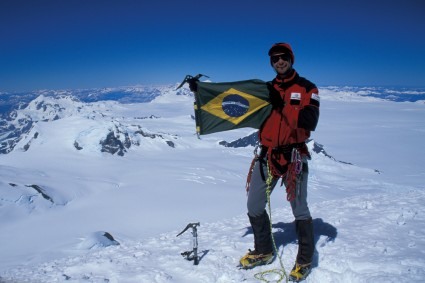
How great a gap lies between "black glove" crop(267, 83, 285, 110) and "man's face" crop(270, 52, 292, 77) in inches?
11.8

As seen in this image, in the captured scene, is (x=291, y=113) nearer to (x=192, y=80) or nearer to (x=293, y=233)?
(x=192, y=80)

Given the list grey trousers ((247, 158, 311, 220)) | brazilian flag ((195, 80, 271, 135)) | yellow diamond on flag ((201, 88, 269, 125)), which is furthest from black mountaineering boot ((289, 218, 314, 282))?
yellow diamond on flag ((201, 88, 269, 125))

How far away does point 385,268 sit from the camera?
5699 mm

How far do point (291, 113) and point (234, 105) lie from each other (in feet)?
4.25

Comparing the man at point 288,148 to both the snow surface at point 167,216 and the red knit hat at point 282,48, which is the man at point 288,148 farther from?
the snow surface at point 167,216

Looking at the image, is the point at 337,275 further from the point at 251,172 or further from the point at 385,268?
the point at 251,172

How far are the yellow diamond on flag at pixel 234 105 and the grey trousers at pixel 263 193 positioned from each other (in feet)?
3.12

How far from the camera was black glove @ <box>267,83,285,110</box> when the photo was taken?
5363 mm

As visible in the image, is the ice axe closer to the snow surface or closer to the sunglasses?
the sunglasses

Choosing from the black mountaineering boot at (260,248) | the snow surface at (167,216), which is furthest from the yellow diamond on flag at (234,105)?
the snow surface at (167,216)

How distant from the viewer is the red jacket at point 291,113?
495 cm

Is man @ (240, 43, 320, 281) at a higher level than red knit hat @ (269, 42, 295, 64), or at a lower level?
lower

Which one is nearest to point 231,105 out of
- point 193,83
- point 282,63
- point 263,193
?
point 193,83

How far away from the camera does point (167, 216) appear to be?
65562mm
